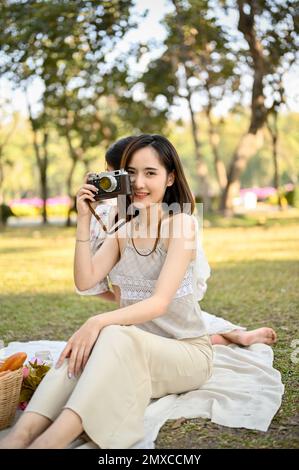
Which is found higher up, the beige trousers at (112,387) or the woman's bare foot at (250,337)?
the beige trousers at (112,387)

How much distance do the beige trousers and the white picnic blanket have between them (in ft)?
0.33

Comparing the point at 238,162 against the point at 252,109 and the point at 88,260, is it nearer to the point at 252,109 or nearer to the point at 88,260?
the point at 252,109

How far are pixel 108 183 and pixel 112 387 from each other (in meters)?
0.98

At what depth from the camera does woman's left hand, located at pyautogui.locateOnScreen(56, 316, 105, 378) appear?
8.77 feet

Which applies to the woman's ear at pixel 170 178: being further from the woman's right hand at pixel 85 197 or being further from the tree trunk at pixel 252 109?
the tree trunk at pixel 252 109

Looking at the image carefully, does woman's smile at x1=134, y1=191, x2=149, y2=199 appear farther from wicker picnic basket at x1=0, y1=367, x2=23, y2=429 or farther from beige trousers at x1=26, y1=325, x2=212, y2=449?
A: wicker picnic basket at x1=0, y1=367, x2=23, y2=429

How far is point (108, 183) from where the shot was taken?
3.08 meters

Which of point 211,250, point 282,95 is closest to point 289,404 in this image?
point 211,250

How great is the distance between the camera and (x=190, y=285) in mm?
A: 3281

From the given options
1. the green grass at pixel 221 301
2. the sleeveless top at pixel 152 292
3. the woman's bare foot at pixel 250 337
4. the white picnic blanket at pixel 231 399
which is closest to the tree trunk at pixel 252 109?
the green grass at pixel 221 301

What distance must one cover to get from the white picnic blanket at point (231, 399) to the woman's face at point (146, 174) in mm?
997

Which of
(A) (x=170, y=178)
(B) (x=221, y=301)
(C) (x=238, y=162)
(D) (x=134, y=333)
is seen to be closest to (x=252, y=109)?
(C) (x=238, y=162)

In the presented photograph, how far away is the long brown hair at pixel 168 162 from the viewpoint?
3.17 meters
